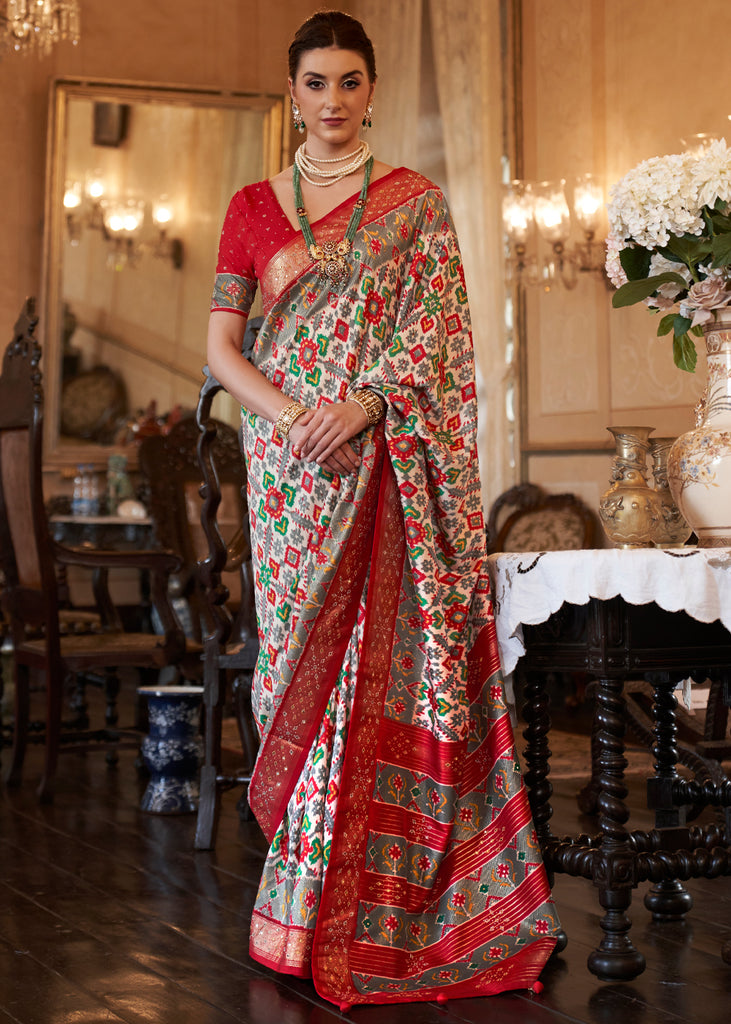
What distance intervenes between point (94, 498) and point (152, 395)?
90 cm

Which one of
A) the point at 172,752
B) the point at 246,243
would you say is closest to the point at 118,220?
the point at 172,752

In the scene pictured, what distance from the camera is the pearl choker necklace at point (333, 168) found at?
2.27 meters

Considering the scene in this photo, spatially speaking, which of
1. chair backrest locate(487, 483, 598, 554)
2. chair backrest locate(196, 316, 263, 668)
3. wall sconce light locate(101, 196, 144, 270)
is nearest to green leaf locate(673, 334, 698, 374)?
chair backrest locate(196, 316, 263, 668)

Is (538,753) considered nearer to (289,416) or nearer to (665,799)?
(665,799)

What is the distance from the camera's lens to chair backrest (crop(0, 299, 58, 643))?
3.87 m

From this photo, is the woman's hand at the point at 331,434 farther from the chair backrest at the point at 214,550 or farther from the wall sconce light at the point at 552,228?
the wall sconce light at the point at 552,228

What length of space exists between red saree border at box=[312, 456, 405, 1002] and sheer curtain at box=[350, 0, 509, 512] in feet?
14.2

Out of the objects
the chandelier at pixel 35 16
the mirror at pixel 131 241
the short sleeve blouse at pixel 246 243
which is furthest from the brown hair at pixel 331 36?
the mirror at pixel 131 241

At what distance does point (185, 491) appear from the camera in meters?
5.59

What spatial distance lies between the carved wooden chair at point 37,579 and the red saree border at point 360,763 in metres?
1.92

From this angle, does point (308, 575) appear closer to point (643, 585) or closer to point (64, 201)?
point (643, 585)

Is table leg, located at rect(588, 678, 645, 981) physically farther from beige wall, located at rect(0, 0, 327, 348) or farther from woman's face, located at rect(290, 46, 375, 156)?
beige wall, located at rect(0, 0, 327, 348)

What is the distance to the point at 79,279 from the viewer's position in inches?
288

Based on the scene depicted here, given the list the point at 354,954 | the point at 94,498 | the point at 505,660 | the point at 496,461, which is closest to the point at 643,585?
the point at 505,660
